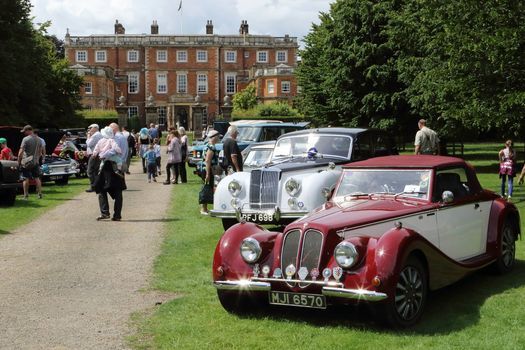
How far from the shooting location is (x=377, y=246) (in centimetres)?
714

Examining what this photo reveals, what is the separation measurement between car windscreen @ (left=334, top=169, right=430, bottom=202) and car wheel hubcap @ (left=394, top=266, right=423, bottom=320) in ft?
5.03

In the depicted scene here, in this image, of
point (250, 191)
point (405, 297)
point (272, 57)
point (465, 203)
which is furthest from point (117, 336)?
point (272, 57)

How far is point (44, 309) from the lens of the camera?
8.06m

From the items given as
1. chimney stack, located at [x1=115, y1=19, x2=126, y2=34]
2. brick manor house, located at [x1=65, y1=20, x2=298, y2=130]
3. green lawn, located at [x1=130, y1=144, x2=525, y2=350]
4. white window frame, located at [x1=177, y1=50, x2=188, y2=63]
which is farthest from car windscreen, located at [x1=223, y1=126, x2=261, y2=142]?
chimney stack, located at [x1=115, y1=19, x2=126, y2=34]

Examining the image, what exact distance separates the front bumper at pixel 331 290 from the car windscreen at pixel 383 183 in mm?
2062

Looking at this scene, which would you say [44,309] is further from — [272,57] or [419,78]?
[272,57]

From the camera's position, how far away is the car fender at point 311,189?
12617mm

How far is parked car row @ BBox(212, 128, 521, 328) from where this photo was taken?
23.2ft

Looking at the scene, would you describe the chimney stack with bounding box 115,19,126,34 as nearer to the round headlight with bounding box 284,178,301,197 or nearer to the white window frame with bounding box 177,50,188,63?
the white window frame with bounding box 177,50,188,63

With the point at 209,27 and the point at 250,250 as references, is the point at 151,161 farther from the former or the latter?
the point at 209,27

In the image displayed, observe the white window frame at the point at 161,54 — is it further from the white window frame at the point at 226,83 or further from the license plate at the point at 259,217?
the license plate at the point at 259,217

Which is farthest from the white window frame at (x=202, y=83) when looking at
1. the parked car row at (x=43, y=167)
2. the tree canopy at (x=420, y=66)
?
the parked car row at (x=43, y=167)

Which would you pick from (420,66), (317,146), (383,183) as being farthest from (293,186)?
(420,66)

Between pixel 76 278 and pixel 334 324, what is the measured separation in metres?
4.04
